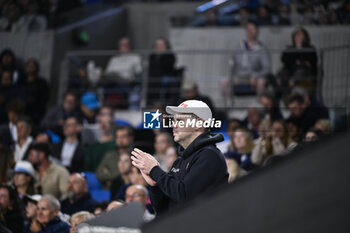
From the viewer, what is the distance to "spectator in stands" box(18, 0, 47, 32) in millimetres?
13171

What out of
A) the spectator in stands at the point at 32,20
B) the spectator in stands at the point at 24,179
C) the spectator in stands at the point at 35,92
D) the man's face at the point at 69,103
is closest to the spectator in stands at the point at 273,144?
the spectator in stands at the point at 24,179

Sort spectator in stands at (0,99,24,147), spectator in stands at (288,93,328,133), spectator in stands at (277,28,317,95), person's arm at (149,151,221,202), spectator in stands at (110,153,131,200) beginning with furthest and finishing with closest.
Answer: spectator in stands at (277,28,317,95), spectator in stands at (0,99,24,147), spectator in stands at (288,93,328,133), spectator in stands at (110,153,131,200), person's arm at (149,151,221,202)

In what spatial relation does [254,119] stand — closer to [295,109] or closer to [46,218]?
[295,109]

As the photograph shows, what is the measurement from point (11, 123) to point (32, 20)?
3.13 m

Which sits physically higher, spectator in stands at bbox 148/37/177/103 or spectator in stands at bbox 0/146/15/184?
spectator in stands at bbox 148/37/177/103

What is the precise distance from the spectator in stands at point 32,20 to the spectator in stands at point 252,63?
369cm

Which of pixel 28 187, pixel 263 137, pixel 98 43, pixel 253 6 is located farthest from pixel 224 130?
pixel 98 43

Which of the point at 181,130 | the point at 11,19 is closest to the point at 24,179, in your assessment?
the point at 181,130

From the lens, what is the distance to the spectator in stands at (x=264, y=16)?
42.8 feet

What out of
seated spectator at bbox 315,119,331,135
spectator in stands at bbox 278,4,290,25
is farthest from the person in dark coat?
spectator in stands at bbox 278,4,290,25

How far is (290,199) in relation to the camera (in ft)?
11.9

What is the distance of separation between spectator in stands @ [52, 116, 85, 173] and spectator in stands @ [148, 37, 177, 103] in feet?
6.66

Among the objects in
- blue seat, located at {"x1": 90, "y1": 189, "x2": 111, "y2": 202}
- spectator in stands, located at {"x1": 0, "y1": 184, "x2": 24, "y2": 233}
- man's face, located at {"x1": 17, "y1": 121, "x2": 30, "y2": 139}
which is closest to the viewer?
spectator in stands, located at {"x1": 0, "y1": 184, "x2": 24, "y2": 233}

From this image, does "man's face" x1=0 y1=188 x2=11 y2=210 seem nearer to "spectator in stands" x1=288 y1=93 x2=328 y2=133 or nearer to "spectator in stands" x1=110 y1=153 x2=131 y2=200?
"spectator in stands" x1=110 y1=153 x2=131 y2=200
